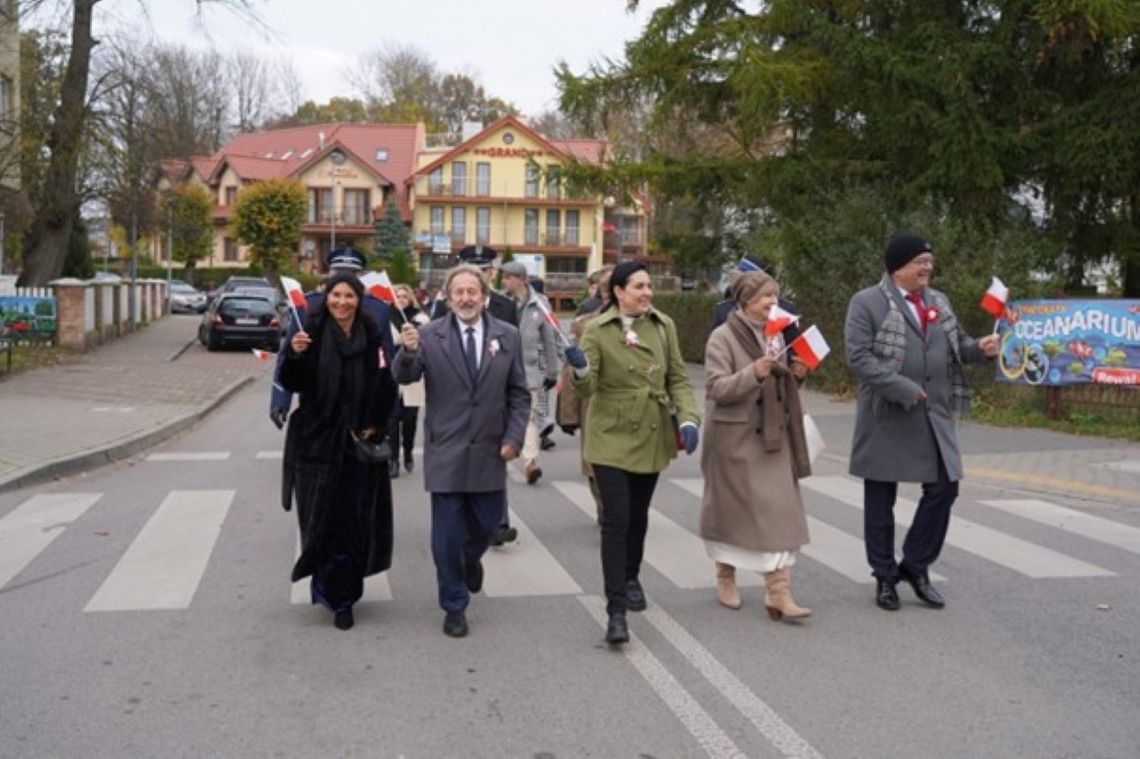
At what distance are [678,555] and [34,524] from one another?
187 inches

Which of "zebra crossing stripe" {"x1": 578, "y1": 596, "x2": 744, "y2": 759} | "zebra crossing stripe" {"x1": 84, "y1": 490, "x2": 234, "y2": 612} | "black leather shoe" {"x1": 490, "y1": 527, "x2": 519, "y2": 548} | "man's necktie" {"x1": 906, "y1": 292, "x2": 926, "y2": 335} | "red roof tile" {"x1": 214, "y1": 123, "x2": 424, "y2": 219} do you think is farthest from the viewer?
"red roof tile" {"x1": 214, "y1": 123, "x2": 424, "y2": 219}

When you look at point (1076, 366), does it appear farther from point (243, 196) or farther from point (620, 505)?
point (243, 196)

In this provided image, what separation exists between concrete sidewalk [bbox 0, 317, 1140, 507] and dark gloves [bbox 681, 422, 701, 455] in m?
5.93

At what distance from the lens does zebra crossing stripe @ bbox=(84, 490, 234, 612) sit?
672 cm

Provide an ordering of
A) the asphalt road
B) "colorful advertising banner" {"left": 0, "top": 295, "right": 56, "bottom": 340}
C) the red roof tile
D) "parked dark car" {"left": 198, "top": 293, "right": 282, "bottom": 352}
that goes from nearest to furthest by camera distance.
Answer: the asphalt road < "colorful advertising banner" {"left": 0, "top": 295, "right": 56, "bottom": 340} < "parked dark car" {"left": 198, "top": 293, "right": 282, "bottom": 352} < the red roof tile

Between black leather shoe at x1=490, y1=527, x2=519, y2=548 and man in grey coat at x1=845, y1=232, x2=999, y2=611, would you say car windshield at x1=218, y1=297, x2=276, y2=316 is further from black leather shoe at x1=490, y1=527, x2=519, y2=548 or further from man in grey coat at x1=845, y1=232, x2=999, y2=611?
man in grey coat at x1=845, y1=232, x2=999, y2=611

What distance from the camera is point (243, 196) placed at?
204 ft

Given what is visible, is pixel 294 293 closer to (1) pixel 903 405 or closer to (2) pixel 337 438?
(2) pixel 337 438

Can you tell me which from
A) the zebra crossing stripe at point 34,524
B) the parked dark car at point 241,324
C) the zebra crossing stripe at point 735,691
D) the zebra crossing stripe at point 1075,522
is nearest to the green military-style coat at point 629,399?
the zebra crossing stripe at point 735,691

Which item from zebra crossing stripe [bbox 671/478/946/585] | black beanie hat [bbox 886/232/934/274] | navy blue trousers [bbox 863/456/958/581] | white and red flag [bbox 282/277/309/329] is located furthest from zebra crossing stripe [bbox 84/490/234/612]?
black beanie hat [bbox 886/232/934/274]

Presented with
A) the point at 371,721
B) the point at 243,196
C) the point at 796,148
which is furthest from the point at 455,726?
the point at 243,196

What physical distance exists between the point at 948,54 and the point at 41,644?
15645mm

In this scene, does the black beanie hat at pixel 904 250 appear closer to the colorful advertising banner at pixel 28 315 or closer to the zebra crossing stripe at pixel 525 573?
the zebra crossing stripe at pixel 525 573

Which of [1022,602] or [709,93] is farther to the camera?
[709,93]
